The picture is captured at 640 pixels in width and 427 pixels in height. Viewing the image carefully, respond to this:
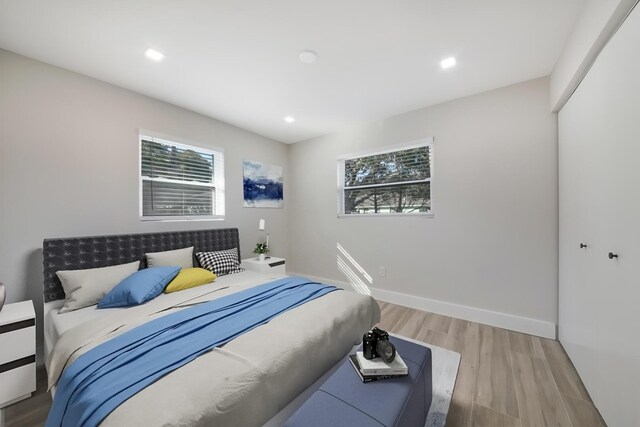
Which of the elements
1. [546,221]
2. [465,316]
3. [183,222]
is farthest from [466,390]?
[183,222]

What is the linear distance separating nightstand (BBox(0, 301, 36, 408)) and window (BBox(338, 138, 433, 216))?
11.3ft

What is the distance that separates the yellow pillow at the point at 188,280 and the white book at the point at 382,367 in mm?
1881

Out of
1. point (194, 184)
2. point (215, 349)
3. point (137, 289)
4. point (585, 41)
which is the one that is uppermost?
point (585, 41)

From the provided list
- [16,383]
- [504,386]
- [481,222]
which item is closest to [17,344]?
[16,383]

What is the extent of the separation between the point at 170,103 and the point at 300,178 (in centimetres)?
222

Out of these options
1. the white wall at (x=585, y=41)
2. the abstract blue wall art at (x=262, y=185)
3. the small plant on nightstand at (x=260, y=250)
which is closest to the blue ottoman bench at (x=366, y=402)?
the white wall at (x=585, y=41)

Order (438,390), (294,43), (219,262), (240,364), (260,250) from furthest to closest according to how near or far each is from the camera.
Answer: (260,250) → (219,262) → (294,43) → (438,390) → (240,364)

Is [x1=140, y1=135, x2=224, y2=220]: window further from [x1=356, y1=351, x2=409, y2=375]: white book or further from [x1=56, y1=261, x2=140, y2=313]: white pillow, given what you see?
[x1=356, y1=351, x2=409, y2=375]: white book

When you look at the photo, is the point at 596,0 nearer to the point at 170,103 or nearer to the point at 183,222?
the point at 170,103

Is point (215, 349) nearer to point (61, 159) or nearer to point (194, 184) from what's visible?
point (61, 159)

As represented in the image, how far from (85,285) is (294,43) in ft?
8.75

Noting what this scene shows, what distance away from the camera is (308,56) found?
2133 mm

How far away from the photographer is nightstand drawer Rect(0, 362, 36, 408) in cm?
160

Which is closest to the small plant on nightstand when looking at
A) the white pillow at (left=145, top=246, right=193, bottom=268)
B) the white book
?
the white pillow at (left=145, top=246, right=193, bottom=268)
